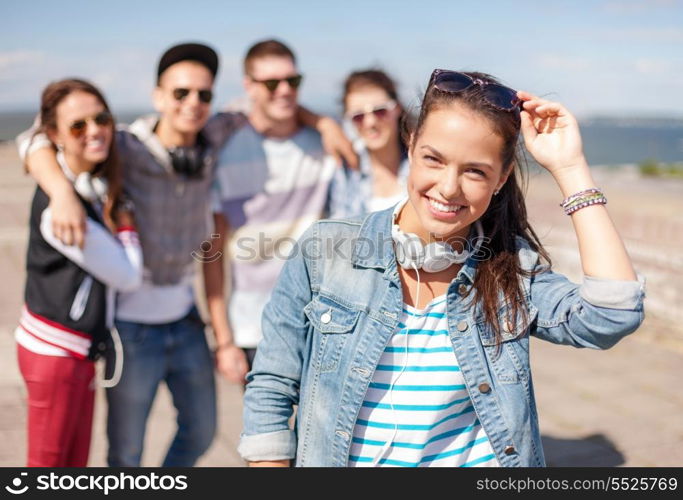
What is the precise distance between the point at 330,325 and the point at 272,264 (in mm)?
1824

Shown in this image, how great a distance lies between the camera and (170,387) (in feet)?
→ 12.0

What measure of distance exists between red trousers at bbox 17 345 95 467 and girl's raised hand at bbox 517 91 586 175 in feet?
6.67

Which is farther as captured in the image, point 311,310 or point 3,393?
point 3,393

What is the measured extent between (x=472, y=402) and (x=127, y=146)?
2184 mm

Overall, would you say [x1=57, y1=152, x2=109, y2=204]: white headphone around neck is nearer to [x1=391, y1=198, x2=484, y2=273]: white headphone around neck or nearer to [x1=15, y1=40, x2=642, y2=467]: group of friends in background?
[x1=15, y1=40, x2=642, y2=467]: group of friends in background

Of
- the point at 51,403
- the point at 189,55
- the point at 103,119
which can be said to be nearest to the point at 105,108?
the point at 103,119

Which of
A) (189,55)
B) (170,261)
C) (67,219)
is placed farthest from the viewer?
(189,55)

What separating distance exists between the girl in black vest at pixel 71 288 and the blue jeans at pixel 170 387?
0.26 meters

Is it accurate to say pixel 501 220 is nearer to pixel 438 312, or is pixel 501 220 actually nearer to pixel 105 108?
pixel 438 312

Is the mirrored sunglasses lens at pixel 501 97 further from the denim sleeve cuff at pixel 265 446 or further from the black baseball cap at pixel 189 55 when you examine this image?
the black baseball cap at pixel 189 55

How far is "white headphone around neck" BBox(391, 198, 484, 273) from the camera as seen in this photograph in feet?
6.80
